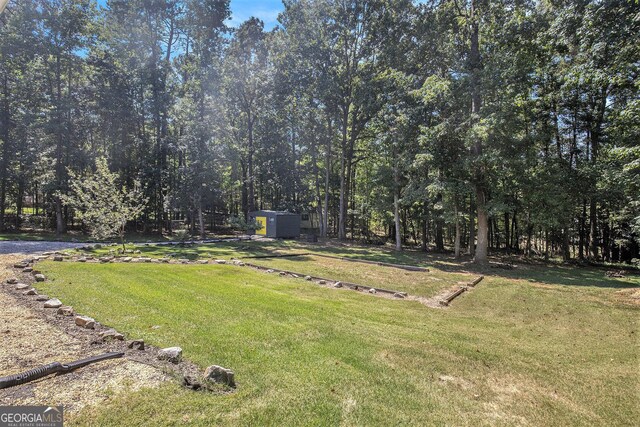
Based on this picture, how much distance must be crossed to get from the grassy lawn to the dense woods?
751cm

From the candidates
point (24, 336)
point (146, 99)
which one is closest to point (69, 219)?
point (146, 99)

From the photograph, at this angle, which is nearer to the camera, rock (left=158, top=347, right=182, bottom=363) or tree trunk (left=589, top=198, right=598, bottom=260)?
rock (left=158, top=347, right=182, bottom=363)

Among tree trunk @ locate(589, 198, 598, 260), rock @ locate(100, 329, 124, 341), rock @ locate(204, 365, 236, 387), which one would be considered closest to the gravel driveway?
rock @ locate(100, 329, 124, 341)

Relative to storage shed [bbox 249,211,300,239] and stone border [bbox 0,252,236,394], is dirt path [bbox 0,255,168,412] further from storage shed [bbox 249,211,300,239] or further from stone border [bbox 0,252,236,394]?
storage shed [bbox 249,211,300,239]

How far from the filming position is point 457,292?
8.55 meters

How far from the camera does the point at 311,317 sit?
5402mm

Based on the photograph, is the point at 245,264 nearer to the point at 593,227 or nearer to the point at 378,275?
the point at 378,275

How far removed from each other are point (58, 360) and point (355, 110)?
22462mm

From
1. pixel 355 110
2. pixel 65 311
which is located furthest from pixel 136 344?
pixel 355 110

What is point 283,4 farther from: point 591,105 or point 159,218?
point 591,105

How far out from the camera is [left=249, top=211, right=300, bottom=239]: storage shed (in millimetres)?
23844

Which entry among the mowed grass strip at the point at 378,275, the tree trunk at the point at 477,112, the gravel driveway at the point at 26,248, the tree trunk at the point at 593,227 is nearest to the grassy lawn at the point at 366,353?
the mowed grass strip at the point at 378,275

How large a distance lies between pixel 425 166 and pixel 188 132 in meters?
16.9

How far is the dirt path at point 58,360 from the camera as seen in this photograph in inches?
103
